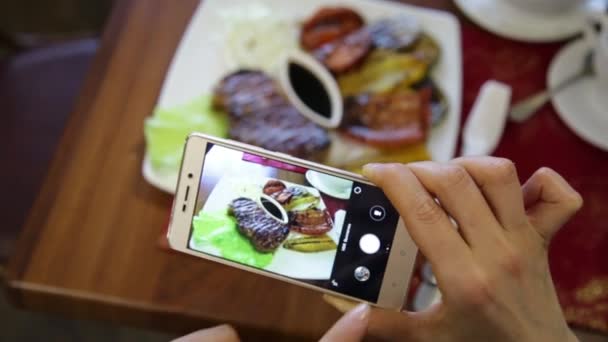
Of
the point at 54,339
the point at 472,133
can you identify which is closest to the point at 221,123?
the point at 472,133

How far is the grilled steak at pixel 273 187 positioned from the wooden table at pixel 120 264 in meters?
0.17

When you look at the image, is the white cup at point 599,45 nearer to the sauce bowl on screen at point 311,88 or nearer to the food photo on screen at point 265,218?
the sauce bowl on screen at point 311,88

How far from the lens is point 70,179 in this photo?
2.47 feet

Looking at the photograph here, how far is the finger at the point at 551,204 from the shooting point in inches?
19.6

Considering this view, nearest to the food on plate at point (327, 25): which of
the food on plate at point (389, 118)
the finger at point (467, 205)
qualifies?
the food on plate at point (389, 118)

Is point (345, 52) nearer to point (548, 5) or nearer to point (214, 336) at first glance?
point (548, 5)

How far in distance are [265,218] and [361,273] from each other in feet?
0.37

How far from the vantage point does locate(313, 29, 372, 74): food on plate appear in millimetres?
825

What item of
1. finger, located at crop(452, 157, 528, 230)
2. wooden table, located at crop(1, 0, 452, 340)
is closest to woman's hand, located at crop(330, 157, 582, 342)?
finger, located at crop(452, 157, 528, 230)

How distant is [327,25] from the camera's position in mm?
880

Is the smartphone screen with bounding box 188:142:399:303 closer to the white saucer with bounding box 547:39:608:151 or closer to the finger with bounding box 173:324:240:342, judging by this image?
the finger with bounding box 173:324:240:342

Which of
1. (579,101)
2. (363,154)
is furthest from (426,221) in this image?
(579,101)

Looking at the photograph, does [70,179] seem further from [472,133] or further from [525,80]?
[525,80]

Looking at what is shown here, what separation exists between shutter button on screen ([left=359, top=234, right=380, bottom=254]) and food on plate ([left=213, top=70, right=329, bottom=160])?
8.0 inches
